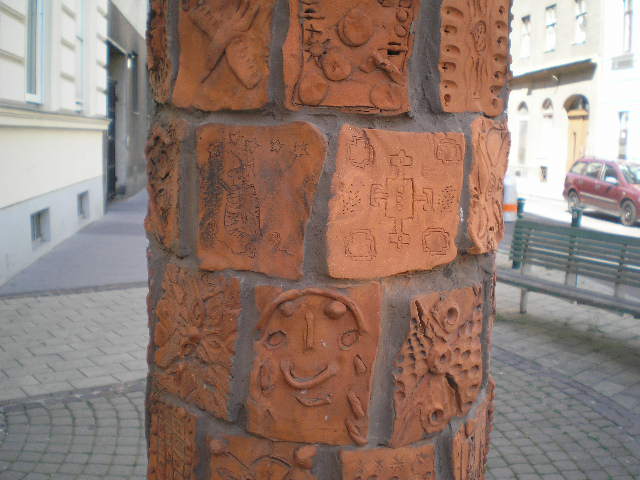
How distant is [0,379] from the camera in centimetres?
461

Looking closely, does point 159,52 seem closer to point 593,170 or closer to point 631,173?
point 631,173

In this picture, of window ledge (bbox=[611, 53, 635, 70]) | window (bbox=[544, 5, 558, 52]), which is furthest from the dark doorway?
window (bbox=[544, 5, 558, 52])

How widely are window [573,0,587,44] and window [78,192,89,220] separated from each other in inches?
816

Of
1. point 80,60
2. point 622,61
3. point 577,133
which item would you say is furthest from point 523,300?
point 577,133

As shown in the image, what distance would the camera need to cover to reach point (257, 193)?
1.46m

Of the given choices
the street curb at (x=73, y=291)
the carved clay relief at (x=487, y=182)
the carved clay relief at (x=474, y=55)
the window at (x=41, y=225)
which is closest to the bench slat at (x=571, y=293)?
the street curb at (x=73, y=291)

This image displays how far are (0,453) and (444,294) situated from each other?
3.00m

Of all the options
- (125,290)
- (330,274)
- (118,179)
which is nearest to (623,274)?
(125,290)

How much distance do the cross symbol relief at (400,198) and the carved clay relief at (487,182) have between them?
0.17 meters

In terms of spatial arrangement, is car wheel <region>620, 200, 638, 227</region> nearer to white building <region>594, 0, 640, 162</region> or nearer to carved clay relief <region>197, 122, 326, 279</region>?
white building <region>594, 0, 640, 162</region>

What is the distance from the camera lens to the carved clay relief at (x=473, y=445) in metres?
1.61

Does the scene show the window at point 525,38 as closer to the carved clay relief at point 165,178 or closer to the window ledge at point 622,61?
the window ledge at point 622,61

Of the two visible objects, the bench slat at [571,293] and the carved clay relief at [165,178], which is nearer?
the carved clay relief at [165,178]

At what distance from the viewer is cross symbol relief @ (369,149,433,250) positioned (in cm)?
143
